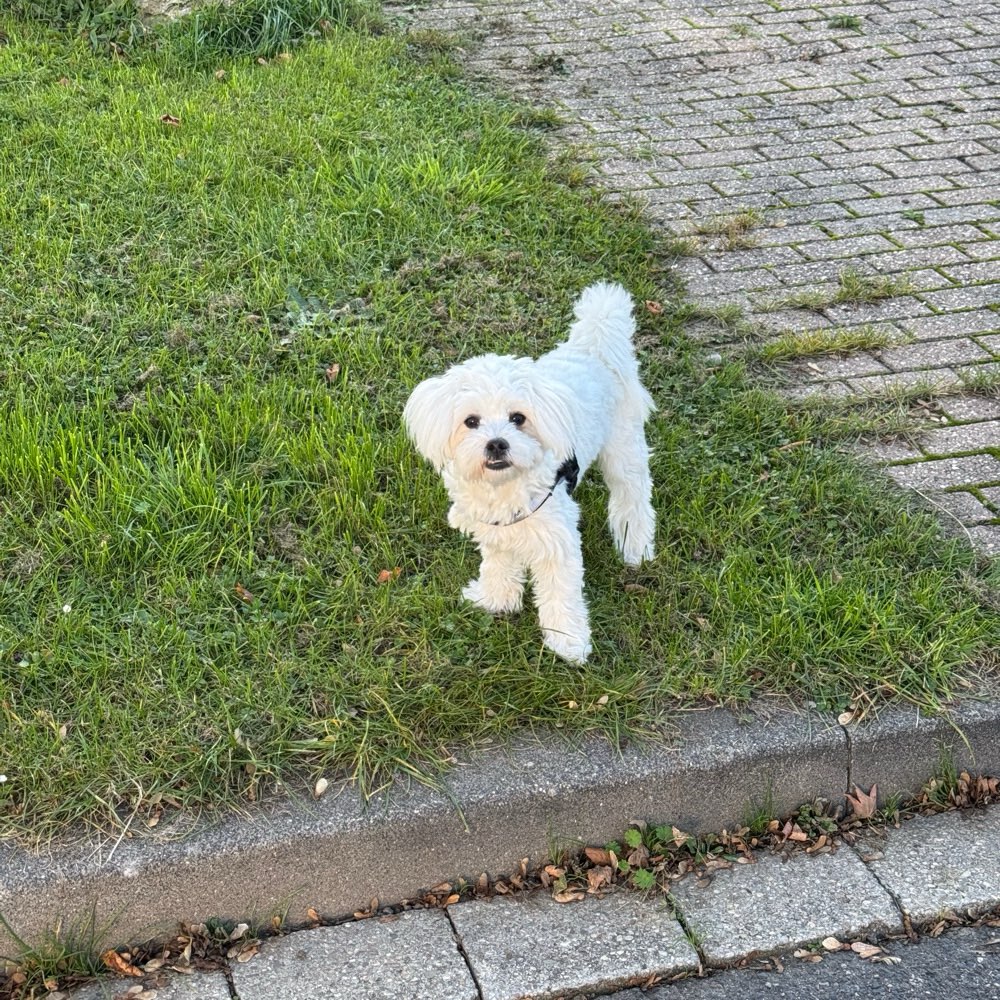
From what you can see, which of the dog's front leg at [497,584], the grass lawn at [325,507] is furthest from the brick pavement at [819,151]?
the dog's front leg at [497,584]

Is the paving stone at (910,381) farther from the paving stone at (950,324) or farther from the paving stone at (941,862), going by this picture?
the paving stone at (941,862)

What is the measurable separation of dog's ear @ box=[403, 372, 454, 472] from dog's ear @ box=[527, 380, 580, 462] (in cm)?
22

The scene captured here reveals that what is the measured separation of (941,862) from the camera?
3000 millimetres

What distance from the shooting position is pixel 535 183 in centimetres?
583

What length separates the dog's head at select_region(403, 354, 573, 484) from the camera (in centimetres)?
299

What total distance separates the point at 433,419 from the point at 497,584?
0.63 meters

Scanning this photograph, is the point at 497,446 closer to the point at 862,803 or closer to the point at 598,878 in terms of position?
the point at 598,878

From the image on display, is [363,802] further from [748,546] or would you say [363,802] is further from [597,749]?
[748,546]

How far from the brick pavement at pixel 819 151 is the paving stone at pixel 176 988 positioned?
2576mm

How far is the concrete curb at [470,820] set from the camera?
271 centimetres

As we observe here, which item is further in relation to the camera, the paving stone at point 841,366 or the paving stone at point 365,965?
the paving stone at point 841,366

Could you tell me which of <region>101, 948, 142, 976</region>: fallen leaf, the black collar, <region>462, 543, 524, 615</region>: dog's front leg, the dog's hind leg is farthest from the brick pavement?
<region>101, 948, 142, 976</region>: fallen leaf

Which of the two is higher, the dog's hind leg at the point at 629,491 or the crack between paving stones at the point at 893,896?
the dog's hind leg at the point at 629,491

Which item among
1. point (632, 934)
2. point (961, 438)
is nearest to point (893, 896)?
Answer: point (632, 934)
